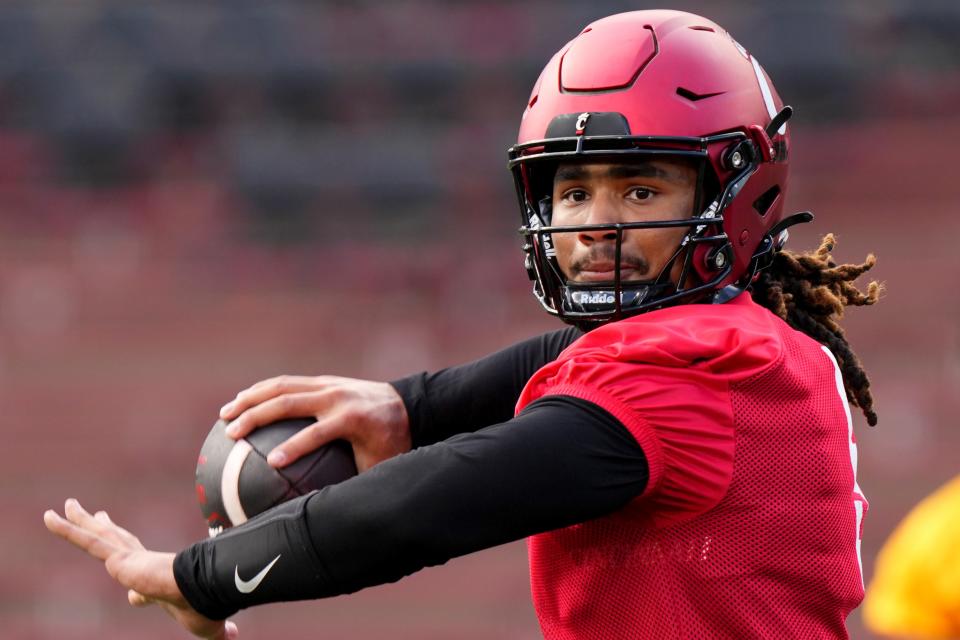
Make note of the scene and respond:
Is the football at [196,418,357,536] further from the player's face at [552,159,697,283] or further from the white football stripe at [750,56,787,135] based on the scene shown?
the white football stripe at [750,56,787,135]

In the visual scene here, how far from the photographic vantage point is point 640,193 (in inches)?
102

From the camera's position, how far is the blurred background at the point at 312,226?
9.54 meters

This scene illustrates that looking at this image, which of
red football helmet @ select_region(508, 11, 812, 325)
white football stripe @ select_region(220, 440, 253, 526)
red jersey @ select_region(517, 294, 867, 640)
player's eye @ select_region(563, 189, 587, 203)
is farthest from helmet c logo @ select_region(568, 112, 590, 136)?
white football stripe @ select_region(220, 440, 253, 526)

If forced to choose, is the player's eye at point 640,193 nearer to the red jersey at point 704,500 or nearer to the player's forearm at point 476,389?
the red jersey at point 704,500

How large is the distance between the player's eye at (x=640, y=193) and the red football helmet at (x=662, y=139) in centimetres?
6

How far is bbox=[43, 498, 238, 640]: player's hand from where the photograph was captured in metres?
2.41

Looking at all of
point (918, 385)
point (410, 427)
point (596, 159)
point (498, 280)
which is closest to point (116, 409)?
point (498, 280)

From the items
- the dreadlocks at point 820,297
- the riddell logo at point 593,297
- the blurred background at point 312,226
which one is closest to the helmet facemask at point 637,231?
the riddell logo at point 593,297

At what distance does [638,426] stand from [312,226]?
346 inches

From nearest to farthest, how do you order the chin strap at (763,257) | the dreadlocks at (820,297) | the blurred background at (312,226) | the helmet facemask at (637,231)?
1. the helmet facemask at (637,231)
2. the chin strap at (763,257)
3. the dreadlocks at (820,297)
4. the blurred background at (312,226)

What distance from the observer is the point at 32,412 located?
1003cm

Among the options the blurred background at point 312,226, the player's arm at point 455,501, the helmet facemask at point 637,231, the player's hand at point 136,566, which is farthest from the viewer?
the blurred background at point 312,226

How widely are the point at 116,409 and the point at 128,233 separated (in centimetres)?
157

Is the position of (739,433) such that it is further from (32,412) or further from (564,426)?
(32,412)
